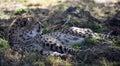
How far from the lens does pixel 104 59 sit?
729 cm

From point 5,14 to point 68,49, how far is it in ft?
14.3

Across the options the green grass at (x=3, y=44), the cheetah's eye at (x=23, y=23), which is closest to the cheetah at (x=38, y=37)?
the cheetah's eye at (x=23, y=23)

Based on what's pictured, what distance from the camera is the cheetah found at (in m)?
7.88

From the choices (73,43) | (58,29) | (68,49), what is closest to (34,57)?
(68,49)

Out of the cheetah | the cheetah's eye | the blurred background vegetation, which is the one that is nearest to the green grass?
the blurred background vegetation

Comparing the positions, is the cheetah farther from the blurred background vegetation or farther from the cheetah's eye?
the blurred background vegetation

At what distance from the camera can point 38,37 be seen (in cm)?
827

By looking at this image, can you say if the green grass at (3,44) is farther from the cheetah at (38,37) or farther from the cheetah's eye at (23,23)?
the cheetah's eye at (23,23)

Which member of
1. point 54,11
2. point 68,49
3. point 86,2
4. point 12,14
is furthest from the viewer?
point 86,2

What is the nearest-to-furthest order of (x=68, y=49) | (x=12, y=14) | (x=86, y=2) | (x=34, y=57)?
(x=34, y=57)
(x=68, y=49)
(x=12, y=14)
(x=86, y=2)

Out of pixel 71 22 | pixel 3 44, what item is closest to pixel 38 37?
pixel 3 44

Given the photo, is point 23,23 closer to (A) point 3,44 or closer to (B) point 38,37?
(B) point 38,37

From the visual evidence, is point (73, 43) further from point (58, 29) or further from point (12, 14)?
point (12, 14)

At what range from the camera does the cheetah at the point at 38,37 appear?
7.88m
